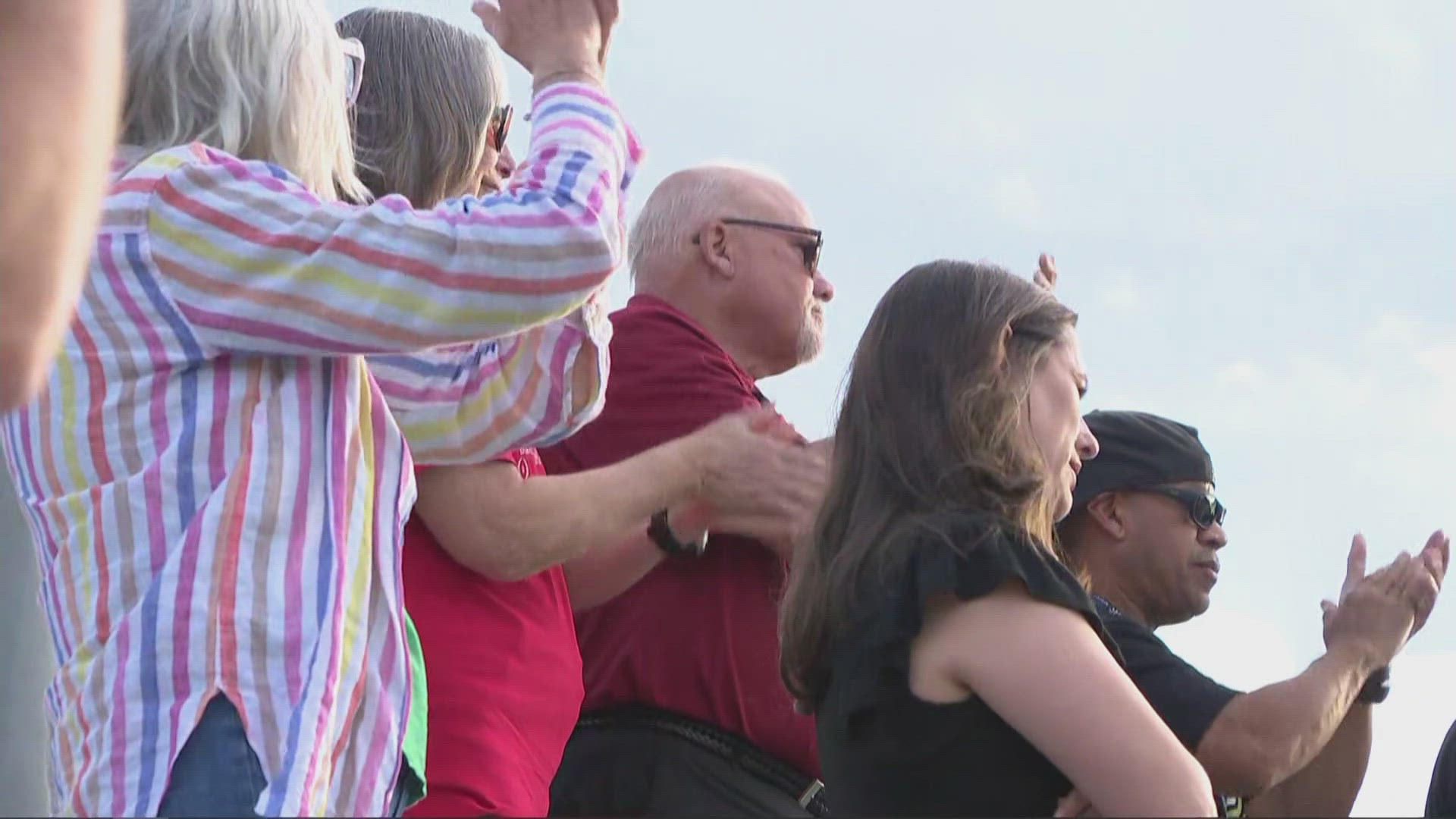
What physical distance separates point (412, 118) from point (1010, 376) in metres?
0.93

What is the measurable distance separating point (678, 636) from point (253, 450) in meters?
1.34

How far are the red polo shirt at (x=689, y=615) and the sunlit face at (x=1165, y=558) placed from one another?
946mm

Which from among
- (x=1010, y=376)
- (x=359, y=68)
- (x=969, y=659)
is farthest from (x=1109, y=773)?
(x=359, y=68)

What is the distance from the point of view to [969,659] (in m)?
2.38

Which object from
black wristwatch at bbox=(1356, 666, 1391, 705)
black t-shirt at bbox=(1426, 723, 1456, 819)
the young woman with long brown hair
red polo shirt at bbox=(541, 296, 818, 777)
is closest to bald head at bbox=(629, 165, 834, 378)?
red polo shirt at bbox=(541, 296, 818, 777)

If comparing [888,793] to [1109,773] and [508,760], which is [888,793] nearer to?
[1109,773]

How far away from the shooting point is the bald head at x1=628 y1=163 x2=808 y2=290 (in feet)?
13.2

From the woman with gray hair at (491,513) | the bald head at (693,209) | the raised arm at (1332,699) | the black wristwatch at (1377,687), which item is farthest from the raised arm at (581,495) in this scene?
the black wristwatch at (1377,687)

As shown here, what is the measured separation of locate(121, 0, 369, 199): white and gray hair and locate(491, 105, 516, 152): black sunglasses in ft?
2.19

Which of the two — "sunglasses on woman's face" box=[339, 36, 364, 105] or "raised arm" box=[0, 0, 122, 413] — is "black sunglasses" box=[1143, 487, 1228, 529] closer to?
"sunglasses on woman's face" box=[339, 36, 364, 105]

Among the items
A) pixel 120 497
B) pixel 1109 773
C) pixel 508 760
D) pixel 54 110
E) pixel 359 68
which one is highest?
pixel 54 110

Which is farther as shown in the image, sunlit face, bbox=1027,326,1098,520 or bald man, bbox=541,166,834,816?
bald man, bbox=541,166,834,816

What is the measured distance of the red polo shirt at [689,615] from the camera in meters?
3.28

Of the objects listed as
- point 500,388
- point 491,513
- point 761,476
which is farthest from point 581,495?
→ point 761,476
